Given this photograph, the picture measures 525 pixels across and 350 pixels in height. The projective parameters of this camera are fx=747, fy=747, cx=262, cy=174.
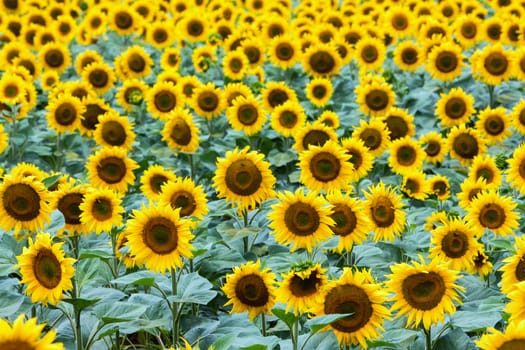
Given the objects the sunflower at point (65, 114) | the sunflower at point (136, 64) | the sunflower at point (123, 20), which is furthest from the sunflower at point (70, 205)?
the sunflower at point (123, 20)

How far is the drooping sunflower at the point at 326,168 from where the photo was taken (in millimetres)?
4711

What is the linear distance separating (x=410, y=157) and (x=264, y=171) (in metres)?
1.72

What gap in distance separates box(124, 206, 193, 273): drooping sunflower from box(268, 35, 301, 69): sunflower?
490cm

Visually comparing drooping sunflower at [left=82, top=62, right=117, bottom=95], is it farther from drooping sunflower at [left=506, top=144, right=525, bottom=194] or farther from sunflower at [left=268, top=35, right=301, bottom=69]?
drooping sunflower at [left=506, top=144, right=525, bottom=194]

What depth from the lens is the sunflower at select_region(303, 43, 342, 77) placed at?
784 cm

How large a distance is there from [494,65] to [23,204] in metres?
4.94

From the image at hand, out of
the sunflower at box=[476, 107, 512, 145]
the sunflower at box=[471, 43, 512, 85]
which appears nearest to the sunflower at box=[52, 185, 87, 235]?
the sunflower at box=[476, 107, 512, 145]

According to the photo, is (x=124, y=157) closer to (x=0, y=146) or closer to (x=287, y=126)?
(x=0, y=146)

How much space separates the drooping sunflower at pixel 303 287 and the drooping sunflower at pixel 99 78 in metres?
4.83

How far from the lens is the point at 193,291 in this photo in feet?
12.4

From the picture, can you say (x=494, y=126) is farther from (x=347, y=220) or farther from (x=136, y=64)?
(x=136, y=64)

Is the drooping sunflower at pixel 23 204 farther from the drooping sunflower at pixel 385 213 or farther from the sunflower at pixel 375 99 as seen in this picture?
the sunflower at pixel 375 99

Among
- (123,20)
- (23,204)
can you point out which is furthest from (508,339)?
(123,20)

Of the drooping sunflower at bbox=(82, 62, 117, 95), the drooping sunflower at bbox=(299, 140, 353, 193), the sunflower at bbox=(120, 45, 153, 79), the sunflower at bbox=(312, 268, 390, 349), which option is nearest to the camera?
the sunflower at bbox=(312, 268, 390, 349)
